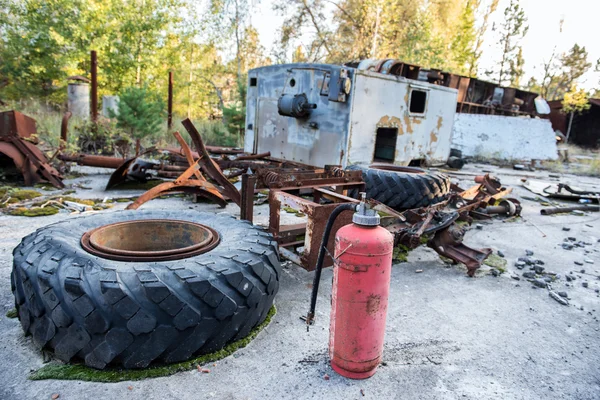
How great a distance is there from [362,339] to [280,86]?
6.27 meters

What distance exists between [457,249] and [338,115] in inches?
144

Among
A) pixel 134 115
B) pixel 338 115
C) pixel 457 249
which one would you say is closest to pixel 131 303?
pixel 457 249

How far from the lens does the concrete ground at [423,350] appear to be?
6.33 ft

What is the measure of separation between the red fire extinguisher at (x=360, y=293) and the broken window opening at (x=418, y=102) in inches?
279

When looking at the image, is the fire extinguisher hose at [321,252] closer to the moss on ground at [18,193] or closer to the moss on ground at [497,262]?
the moss on ground at [497,262]

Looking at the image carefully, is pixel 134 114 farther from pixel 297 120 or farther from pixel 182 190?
pixel 182 190

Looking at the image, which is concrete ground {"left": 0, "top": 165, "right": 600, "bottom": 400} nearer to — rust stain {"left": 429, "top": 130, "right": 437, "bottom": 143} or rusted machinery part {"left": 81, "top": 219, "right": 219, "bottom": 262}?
rusted machinery part {"left": 81, "top": 219, "right": 219, "bottom": 262}

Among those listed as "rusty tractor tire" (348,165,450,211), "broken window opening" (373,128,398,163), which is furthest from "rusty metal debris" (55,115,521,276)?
"broken window opening" (373,128,398,163)

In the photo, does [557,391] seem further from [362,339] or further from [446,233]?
[446,233]

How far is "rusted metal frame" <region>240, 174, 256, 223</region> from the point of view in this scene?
3.37m

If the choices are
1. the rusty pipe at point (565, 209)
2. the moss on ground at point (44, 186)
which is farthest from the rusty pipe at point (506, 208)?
the moss on ground at point (44, 186)

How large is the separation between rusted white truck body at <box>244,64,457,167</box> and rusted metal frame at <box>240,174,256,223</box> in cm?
367

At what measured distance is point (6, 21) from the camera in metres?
16.3

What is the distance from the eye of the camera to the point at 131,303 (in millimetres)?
1836
